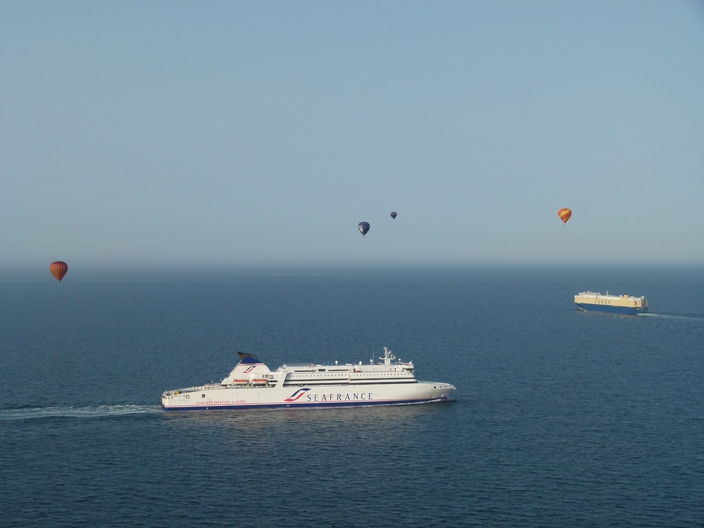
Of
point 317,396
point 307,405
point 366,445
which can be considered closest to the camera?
point 366,445

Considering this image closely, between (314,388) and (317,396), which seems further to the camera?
(314,388)

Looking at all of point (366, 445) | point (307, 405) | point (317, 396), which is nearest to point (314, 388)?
point (317, 396)

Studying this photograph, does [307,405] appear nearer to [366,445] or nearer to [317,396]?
[317,396]

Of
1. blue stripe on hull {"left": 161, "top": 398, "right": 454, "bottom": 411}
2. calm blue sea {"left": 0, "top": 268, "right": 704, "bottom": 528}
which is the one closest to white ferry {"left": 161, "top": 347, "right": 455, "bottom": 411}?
blue stripe on hull {"left": 161, "top": 398, "right": 454, "bottom": 411}

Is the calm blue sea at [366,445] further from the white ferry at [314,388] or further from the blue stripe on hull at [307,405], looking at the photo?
the white ferry at [314,388]

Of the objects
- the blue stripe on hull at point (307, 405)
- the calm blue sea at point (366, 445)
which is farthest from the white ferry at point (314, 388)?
the calm blue sea at point (366, 445)

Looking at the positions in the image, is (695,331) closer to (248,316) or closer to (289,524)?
(248,316)

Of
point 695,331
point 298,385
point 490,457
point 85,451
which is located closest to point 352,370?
point 298,385

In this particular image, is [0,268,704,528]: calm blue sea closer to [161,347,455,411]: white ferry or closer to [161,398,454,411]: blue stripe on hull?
[161,398,454,411]: blue stripe on hull
